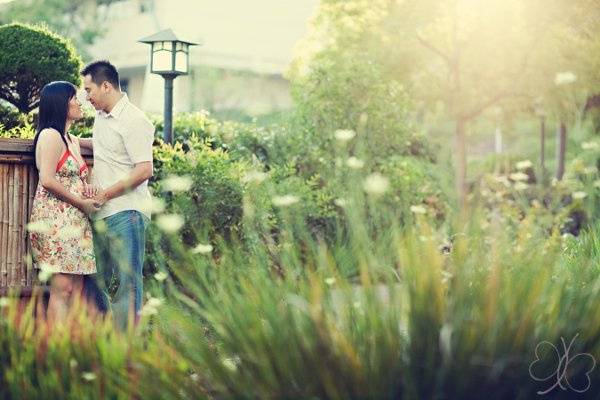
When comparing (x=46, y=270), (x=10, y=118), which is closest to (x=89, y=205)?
(x=46, y=270)

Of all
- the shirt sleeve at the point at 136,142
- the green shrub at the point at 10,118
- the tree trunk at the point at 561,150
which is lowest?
the tree trunk at the point at 561,150

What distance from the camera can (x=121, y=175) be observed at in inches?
254

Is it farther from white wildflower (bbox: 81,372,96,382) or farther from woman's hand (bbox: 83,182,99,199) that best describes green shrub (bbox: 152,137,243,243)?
white wildflower (bbox: 81,372,96,382)

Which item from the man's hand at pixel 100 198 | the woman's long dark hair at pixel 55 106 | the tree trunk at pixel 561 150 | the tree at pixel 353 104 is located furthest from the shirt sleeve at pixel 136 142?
the tree trunk at pixel 561 150

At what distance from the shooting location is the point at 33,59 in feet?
29.5

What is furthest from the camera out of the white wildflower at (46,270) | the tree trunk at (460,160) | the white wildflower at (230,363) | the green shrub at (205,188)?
the tree trunk at (460,160)

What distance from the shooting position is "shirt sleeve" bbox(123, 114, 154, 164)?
6430mm

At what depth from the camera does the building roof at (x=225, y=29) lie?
1087 inches

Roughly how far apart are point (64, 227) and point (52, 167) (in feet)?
1.15

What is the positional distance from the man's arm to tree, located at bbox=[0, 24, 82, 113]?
2925 mm

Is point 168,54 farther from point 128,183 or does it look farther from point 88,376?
point 88,376

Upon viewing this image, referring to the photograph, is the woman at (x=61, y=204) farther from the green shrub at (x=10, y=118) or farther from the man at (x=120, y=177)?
the green shrub at (x=10, y=118)

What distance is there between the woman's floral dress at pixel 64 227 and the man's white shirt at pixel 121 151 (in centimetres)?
12

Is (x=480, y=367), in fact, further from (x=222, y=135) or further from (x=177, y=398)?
(x=222, y=135)
